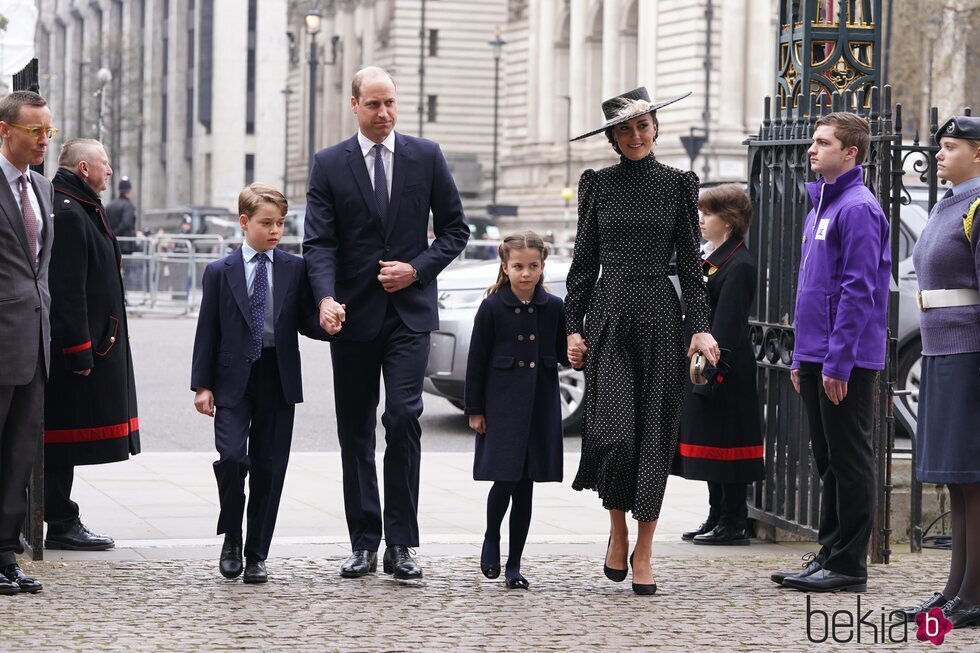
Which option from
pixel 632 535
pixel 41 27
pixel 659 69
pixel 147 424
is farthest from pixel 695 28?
pixel 41 27

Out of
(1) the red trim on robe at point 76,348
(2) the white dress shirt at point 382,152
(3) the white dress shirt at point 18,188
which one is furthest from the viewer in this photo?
(1) the red trim on robe at point 76,348

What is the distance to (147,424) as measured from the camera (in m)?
14.1

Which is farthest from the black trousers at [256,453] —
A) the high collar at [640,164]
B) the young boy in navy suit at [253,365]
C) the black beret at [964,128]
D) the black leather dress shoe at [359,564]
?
the black beret at [964,128]

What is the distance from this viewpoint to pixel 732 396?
8430 millimetres

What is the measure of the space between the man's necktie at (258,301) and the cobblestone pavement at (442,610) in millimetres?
1014

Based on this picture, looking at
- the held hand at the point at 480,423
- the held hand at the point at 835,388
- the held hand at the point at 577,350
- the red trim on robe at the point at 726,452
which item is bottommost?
the red trim on robe at the point at 726,452

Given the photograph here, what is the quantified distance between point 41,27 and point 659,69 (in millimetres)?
Result: 97703

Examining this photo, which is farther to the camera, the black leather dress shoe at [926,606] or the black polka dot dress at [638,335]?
the black polka dot dress at [638,335]

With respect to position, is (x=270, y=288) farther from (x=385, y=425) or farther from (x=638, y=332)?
(x=638, y=332)

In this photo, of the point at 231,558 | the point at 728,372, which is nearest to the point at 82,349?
the point at 231,558

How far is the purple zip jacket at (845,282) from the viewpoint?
7.01m

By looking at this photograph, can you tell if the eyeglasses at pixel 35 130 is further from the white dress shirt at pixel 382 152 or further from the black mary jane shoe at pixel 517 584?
the black mary jane shoe at pixel 517 584

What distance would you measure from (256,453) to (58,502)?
132 cm

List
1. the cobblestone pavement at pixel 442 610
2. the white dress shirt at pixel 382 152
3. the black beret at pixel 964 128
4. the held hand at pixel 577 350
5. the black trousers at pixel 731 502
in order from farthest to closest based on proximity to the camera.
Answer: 1. the black trousers at pixel 731 502
2. the white dress shirt at pixel 382 152
3. the held hand at pixel 577 350
4. the black beret at pixel 964 128
5. the cobblestone pavement at pixel 442 610
